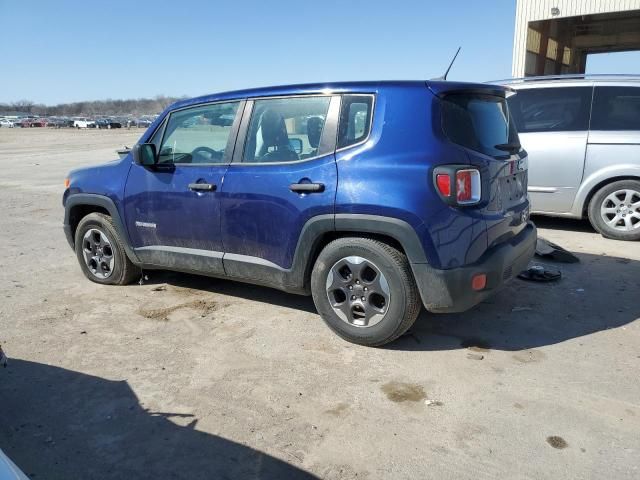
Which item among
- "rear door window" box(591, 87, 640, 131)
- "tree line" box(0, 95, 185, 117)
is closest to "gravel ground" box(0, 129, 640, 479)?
"rear door window" box(591, 87, 640, 131)

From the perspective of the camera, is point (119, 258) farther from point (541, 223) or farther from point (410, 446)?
point (541, 223)

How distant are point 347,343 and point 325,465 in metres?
1.42

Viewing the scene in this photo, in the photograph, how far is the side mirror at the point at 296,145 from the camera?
397cm

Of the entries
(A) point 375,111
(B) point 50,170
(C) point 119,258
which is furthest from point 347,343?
(B) point 50,170

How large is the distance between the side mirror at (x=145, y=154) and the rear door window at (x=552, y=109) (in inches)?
190

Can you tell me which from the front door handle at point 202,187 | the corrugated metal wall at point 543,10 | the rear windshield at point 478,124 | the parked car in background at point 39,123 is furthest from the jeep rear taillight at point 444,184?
the parked car in background at point 39,123

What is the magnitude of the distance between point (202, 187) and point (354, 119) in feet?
4.55

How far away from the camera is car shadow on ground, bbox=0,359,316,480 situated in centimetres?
256

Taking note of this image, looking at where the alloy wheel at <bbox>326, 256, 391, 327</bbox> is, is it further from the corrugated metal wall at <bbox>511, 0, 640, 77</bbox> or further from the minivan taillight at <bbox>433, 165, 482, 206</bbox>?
the corrugated metal wall at <bbox>511, 0, 640, 77</bbox>

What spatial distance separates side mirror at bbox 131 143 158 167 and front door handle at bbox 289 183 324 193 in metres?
1.47

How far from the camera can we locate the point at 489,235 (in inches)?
141

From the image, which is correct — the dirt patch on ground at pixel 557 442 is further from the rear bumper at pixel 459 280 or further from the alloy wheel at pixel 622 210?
the alloy wheel at pixel 622 210

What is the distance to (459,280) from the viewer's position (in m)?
3.46

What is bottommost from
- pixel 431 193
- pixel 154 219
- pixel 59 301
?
pixel 59 301
